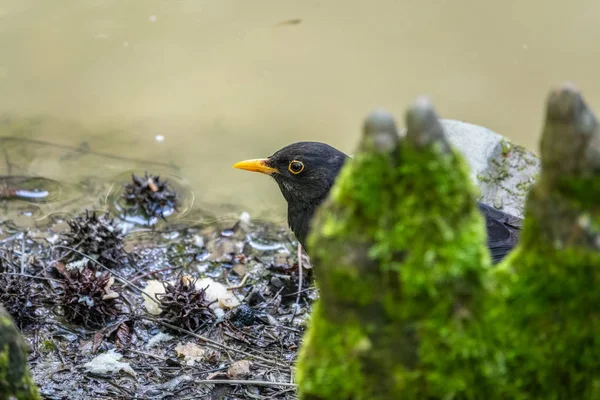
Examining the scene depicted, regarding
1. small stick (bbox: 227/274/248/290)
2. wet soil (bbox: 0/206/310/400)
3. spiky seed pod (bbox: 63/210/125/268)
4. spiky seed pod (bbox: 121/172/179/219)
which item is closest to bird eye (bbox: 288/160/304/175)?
wet soil (bbox: 0/206/310/400)

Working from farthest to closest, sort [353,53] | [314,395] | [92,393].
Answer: [353,53] → [92,393] → [314,395]

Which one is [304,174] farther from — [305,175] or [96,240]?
[96,240]

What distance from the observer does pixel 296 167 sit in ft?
18.6

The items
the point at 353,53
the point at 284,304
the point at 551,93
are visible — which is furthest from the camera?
the point at 353,53

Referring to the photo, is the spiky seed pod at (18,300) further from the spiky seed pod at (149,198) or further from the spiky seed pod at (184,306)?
the spiky seed pod at (149,198)

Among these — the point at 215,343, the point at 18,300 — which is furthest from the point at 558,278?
the point at 18,300

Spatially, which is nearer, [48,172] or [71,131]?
[48,172]

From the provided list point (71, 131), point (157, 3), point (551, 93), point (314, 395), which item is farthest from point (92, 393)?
point (157, 3)

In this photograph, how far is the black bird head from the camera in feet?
18.4

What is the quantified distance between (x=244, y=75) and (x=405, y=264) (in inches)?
293

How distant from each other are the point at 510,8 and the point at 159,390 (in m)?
8.61

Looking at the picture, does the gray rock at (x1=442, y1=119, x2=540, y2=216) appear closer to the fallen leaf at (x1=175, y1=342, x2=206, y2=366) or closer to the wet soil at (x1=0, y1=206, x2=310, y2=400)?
the wet soil at (x1=0, y1=206, x2=310, y2=400)

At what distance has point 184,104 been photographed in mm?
8789

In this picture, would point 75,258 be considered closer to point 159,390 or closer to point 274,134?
point 159,390
